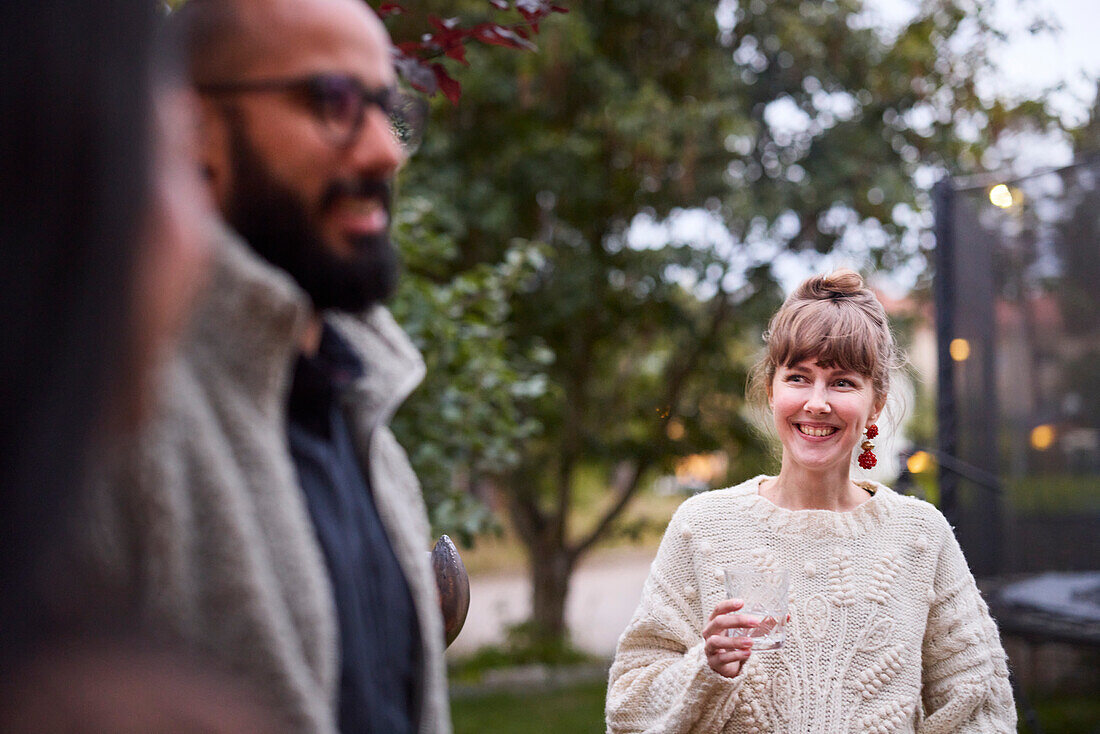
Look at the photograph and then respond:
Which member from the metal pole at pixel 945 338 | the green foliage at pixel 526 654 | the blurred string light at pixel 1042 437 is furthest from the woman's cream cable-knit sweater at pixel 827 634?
the green foliage at pixel 526 654

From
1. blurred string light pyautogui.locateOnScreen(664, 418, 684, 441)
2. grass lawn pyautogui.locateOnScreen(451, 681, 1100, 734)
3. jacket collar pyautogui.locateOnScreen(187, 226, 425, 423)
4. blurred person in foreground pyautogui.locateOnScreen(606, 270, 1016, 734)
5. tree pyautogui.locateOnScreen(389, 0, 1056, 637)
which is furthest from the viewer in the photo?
blurred string light pyautogui.locateOnScreen(664, 418, 684, 441)

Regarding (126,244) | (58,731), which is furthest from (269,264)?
(58,731)

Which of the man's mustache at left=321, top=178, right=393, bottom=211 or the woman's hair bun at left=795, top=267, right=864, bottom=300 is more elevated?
the man's mustache at left=321, top=178, right=393, bottom=211

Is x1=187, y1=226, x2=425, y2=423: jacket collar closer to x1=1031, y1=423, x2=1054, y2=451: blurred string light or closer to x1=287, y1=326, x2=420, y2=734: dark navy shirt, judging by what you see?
x1=287, y1=326, x2=420, y2=734: dark navy shirt

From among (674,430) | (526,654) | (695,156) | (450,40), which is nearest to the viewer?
(450,40)

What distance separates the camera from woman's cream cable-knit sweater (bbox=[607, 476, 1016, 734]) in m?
1.81

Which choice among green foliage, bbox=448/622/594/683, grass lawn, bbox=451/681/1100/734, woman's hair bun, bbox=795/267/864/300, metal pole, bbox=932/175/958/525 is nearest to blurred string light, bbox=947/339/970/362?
metal pole, bbox=932/175/958/525

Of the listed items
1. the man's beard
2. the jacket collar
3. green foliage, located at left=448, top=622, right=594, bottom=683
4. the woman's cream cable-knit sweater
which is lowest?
green foliage, located at left=448, top=622, right=594, bottom=683

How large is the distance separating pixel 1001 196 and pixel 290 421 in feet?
16.4

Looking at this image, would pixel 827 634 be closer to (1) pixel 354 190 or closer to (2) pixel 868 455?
(2) pixel 868 455

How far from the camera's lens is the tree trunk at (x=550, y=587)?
802 cm

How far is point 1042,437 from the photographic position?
5129 millimetres

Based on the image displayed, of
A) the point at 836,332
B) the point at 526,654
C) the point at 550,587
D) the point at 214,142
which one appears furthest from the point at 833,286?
the point at 526,654

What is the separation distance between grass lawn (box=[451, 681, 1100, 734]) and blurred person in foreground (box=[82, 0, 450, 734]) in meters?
4.88
